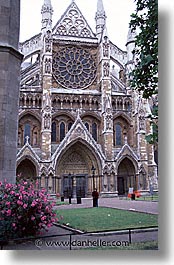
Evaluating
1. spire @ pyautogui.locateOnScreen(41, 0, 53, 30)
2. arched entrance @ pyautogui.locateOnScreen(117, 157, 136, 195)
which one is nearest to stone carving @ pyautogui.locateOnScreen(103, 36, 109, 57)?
spire @ pyautogui.locateOnScreen(41, 0, 53, 30)

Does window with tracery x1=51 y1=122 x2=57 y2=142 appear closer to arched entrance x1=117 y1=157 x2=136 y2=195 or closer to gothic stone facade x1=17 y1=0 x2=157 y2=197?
gothic stone facade x1=17 y1=0 x2=157 y2=197

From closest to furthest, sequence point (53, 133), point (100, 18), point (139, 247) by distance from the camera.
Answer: point (139, 247) < point (53, 133) < point (100, 18)

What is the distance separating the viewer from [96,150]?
23.2m

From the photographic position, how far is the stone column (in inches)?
288

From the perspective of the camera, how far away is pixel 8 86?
24.9 feet

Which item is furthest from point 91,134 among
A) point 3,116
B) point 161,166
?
point 161,166

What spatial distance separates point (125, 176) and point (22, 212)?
64.6ft

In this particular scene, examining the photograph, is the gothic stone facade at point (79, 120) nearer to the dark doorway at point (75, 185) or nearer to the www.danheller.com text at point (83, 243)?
the dark doorway at point (75, 185)

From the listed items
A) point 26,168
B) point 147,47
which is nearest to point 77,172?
point 26,168

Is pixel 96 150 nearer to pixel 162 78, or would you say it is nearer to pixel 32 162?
pixel 32 162

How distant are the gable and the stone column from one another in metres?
19.3

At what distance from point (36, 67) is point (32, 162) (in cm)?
890

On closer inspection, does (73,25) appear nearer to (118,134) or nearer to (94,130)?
(94,130)

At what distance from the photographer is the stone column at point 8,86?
24.0 ft
